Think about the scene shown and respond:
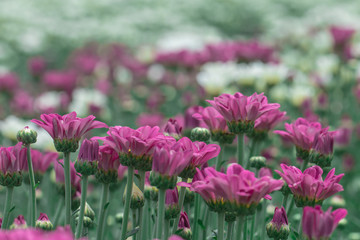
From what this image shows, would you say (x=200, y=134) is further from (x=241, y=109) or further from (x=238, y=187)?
(x=238, y=187)

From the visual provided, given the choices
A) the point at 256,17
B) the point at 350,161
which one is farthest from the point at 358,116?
the point at 256,17

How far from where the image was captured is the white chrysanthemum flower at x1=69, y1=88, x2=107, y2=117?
3.69m

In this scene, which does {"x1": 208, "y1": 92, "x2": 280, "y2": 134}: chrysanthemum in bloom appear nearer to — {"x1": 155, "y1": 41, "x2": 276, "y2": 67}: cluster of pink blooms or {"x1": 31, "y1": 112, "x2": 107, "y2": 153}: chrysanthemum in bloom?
{"x1": 31, "y1": 112, "x2": 107, "y2": 153}: chrysanthemum in bloom

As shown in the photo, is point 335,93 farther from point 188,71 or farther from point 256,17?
point 256,17

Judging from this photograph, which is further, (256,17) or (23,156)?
(256,17)

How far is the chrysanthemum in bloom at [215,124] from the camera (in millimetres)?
1535

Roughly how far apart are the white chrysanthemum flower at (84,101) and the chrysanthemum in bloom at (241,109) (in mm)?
2398

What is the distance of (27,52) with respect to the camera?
6.59m

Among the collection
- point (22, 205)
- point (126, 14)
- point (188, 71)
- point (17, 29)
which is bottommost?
point (22, 205)

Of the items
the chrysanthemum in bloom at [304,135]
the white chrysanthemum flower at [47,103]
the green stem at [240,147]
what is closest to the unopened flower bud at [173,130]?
the green stem at [240,147]

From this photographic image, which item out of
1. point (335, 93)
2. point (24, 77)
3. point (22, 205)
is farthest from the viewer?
point (24, 77)

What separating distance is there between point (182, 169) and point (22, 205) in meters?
1.71

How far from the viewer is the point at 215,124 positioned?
1561 mm

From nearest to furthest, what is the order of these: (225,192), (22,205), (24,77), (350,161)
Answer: (225,192) → (22,205) → (350,161) → (24,77)
